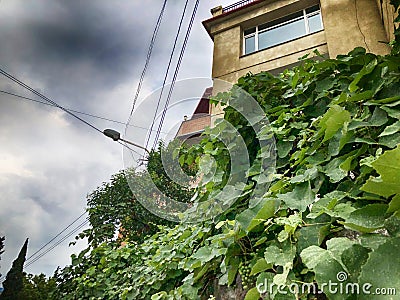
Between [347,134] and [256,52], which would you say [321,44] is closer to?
[256,52]

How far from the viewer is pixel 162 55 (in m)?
4.62

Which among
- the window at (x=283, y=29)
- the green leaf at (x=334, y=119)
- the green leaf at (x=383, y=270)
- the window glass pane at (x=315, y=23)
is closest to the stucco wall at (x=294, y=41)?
the window at (x=283, y=29)

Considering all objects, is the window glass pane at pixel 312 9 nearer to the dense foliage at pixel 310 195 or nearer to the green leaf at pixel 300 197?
the dense foliage at pixel 310 195

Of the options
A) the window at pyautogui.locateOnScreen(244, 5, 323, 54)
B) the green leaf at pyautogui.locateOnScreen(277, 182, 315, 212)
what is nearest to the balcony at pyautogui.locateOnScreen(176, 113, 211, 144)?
the green leaf at pyautogui.locateOnScreen(277, 182, 315, 212)

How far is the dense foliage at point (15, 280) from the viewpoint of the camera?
3.89 meters

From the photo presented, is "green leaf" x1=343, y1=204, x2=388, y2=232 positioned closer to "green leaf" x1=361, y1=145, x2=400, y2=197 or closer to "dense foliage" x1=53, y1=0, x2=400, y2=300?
"dense foliage" x1=53, y1=0, x2=400, y2=300

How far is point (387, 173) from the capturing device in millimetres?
493

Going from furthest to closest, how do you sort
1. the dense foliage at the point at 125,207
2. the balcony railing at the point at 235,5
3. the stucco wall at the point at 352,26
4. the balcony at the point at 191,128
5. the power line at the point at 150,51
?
the balcony railing at the point at 235,5 < the dense foliage at the point at 125,207 < the stucco wall at the point at 352,26 < the power line at the point at 150,51 < the balcony at the point at 191,128

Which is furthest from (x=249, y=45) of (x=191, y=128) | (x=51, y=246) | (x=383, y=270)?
(x=383, y=270)

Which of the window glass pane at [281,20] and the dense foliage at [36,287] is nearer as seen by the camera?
the dense foliage at [36,287]

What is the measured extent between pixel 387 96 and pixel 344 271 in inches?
29.8

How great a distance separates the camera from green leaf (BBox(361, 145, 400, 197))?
1.56 ft

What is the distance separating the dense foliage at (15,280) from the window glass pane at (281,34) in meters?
5.57

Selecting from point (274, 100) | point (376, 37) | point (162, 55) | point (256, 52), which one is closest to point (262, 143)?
point (274, 100)
